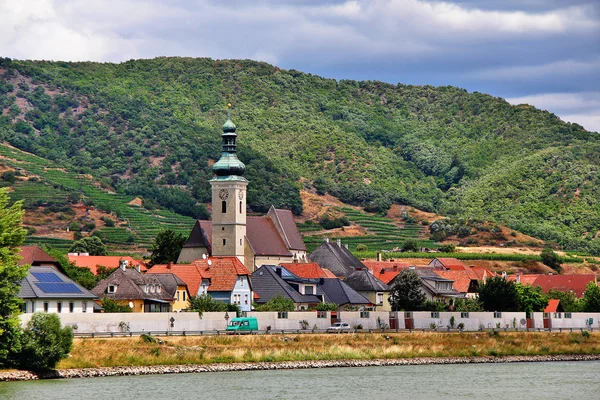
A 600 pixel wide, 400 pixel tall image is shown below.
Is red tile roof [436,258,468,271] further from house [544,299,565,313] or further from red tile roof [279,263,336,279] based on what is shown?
red tile roof [279,263,336,279]

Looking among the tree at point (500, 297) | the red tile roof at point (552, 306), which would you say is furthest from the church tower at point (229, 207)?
the red tile roof at point (552, 306)

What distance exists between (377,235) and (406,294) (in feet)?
234

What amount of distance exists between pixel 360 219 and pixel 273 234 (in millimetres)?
69135

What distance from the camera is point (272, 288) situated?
10094cm

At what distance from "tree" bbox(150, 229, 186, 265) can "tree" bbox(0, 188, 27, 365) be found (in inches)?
2314

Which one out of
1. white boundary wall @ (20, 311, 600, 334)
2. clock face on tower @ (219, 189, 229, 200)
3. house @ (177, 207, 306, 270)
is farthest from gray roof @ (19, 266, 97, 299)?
clock face on tower @ (219, 189, 229, 200)

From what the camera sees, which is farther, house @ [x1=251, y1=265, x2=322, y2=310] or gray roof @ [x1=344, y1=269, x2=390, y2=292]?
gray roof @ [x1=344, y1=269, x2=390, y2=292]

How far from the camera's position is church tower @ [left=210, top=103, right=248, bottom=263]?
116144mm

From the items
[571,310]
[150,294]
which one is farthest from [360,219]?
[150,294]

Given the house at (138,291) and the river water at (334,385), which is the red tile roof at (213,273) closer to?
the house at (138,291)

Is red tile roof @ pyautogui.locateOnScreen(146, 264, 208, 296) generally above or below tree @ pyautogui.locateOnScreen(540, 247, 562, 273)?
below

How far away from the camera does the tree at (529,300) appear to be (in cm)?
11032

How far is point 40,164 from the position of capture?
197 meters

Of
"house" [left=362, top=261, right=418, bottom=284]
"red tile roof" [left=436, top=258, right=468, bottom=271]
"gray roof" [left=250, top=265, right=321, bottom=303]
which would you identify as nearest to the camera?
"gray roof" [left=250, top=265, right=321, bottom=303]
